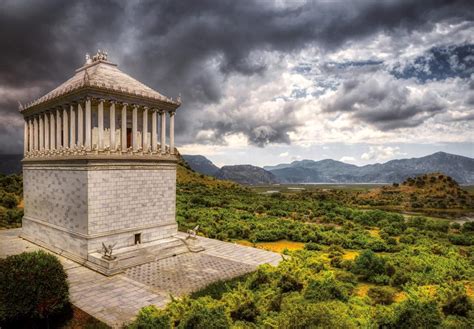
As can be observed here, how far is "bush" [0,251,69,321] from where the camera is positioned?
10156mm

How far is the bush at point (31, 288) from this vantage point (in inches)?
400

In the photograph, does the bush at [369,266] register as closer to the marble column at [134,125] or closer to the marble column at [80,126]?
the marble column at [134,125]

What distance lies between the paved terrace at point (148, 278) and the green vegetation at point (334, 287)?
5.19ft

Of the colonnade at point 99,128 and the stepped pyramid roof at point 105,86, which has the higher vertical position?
the stepped pyramid roof at point 105,86

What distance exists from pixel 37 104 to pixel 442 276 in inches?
1031

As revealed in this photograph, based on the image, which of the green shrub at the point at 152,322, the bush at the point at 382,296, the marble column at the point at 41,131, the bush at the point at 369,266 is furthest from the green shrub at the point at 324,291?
the marble column at the point at 41,131

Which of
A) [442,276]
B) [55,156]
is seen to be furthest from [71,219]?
[442,276]

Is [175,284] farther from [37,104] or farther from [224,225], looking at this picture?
[37,104]

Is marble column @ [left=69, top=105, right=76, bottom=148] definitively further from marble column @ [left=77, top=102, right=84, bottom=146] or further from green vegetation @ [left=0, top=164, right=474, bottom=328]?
green vegetation @ [left=0, top=164, right=474, bottom=328]

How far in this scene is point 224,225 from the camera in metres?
28.2

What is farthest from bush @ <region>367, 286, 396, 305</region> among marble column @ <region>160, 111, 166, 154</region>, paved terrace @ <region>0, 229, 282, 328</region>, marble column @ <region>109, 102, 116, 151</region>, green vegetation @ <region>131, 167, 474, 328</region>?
marble column @ <region>109, 102, 116, 151</region>

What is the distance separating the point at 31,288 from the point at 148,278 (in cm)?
586

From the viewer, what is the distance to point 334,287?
11.9m

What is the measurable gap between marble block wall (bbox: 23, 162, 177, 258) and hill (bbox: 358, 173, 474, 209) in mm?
57468
